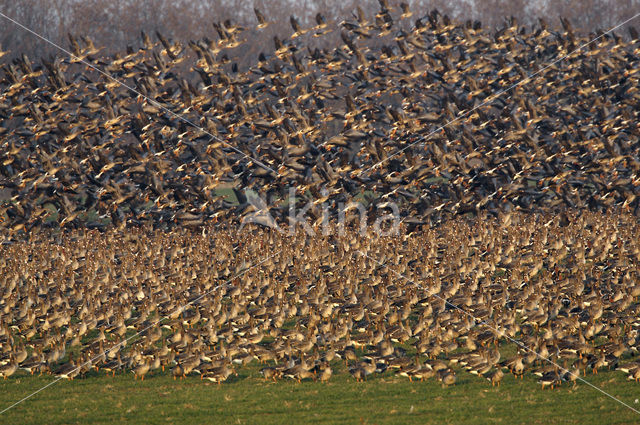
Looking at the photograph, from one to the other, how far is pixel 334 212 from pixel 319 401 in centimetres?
2277

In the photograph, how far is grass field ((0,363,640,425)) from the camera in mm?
15406

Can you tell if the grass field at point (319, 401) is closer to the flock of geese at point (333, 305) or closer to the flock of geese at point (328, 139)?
the flock of geese at point (333, 305)

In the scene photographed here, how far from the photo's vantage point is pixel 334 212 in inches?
1529

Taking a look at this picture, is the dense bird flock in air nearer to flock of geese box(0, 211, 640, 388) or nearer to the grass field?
flock of geese box(0, 211, 640, 388)

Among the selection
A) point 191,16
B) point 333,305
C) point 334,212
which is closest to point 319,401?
point 333,305

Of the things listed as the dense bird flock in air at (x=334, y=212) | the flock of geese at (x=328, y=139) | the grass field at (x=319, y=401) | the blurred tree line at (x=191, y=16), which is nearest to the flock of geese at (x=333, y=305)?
the dense bird flock in air at (x=334, y=212)

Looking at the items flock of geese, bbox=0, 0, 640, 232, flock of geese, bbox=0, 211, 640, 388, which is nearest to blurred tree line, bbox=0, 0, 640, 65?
flock of geese, bbox=0, 0, 640, 232

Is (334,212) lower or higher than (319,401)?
higher

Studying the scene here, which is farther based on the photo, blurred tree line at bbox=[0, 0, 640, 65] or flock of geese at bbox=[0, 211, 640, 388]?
blurred tree line at bbox=[0, 0, 640, 65]

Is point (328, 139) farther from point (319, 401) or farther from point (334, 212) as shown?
point (319, 401)

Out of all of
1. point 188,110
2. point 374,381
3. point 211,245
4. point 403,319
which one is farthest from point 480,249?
point 188,110

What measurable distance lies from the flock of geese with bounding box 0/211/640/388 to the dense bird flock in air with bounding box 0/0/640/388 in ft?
0.27

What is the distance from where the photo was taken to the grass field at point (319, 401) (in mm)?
15406

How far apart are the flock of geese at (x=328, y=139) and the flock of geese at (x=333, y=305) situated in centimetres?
629
